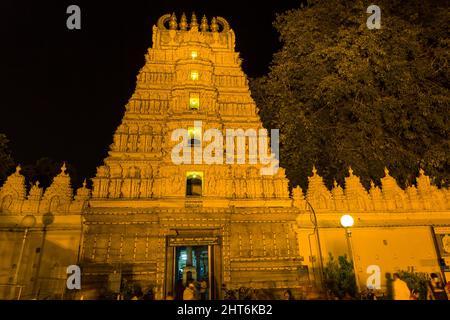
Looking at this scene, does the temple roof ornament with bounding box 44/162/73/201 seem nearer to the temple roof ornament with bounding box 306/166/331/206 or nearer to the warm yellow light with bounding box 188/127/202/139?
the warm yellow light with bounding box 188/127/202/139

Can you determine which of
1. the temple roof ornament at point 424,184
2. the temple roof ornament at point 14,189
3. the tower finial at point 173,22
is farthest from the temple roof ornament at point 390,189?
the temple roof ornament at point 14,189

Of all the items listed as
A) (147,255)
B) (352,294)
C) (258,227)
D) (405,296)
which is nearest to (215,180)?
(258,227)

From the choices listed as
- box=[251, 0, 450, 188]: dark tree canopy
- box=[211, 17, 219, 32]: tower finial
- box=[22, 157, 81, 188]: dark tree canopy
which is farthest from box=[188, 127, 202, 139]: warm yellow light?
box=[22, 157, 81, 188]: dark tree canopy

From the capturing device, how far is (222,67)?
20984 millimetres

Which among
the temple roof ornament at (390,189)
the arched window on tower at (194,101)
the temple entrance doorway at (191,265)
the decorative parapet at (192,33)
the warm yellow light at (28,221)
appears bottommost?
the temple entrance doorway at (191,265)

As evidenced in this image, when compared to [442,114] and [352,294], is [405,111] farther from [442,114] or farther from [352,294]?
[352,294]

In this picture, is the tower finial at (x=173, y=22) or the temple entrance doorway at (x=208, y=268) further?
the tower finial at (x=173, y=22)

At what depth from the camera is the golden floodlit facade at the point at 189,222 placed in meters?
14.7

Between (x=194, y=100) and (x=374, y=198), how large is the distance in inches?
454

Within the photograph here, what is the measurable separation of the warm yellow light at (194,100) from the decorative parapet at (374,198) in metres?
7.57

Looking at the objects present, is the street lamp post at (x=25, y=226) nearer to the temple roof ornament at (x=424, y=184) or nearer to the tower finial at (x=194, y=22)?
the tower finial at (x=194, y=22)

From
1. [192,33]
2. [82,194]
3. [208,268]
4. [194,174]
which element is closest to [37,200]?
[82,194]

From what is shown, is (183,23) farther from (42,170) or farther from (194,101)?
(42,170)

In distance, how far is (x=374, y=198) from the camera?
17422mm
